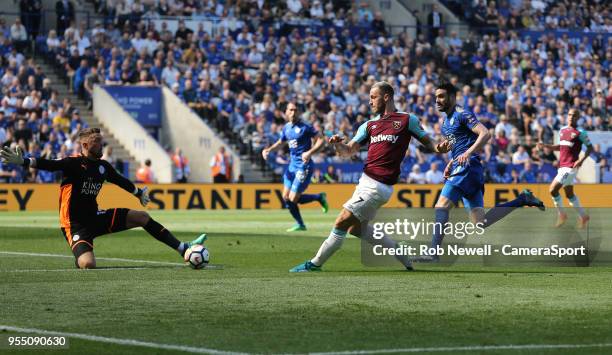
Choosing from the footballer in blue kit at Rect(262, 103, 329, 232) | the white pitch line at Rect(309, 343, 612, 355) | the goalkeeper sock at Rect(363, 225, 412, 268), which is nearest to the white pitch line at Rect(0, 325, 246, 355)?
the white pitch line at Rect(309, 343, 612, 355)

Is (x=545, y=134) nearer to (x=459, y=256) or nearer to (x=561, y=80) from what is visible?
(x=561, y=80)

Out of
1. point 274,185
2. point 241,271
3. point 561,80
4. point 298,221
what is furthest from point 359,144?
point 561,80

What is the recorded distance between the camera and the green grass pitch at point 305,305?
8828mm

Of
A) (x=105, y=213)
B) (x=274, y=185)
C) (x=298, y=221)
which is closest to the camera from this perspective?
(x=105, y=213)

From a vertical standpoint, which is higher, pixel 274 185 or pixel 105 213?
pixel 105 213

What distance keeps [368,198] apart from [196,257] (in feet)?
7.88

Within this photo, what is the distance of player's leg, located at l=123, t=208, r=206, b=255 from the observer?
15.0 meters

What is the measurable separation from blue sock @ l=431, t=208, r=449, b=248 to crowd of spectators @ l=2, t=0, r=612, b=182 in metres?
24.3

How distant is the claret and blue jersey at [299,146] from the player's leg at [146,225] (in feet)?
32.9

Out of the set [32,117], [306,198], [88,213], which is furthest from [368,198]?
[32,117]

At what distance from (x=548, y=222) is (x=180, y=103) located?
55.7ft

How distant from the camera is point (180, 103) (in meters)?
40.3

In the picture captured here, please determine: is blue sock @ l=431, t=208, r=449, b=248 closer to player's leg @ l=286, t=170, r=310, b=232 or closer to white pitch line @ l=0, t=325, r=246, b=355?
white pitch line @ l=0, t=325, r=246, b=355

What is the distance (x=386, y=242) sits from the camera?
47.2 feet
